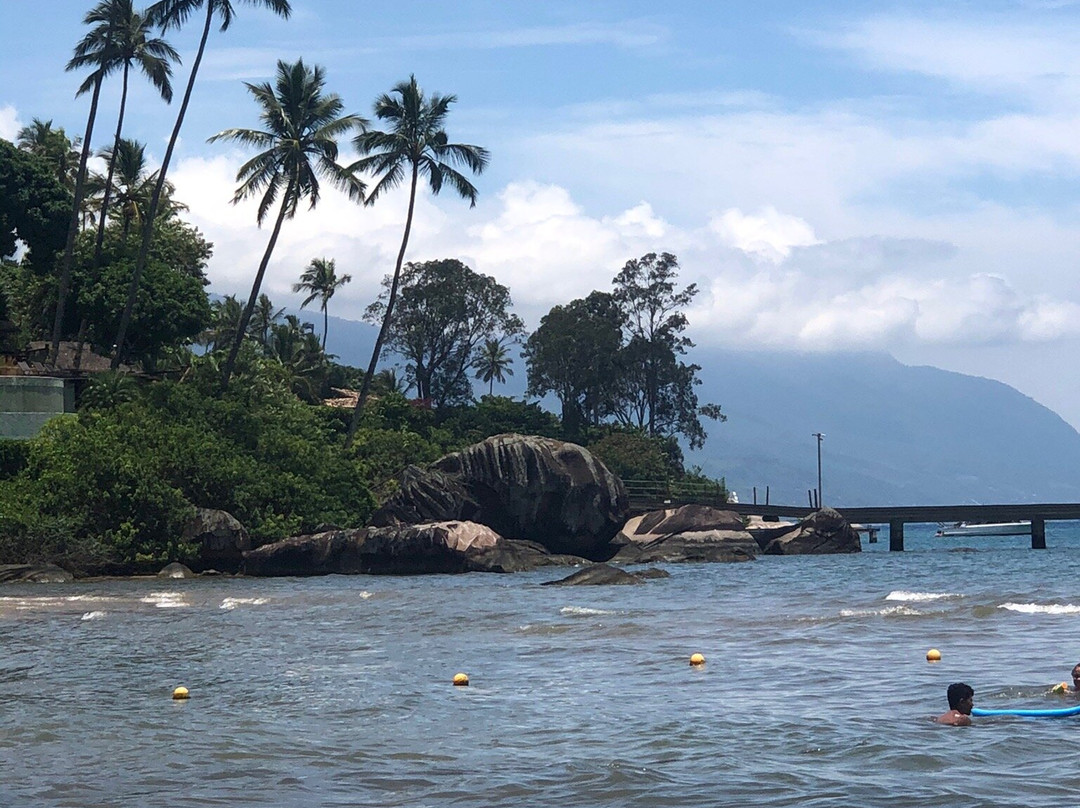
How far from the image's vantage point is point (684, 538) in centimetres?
5769

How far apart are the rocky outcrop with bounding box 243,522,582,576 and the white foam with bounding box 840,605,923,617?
63.9 ft

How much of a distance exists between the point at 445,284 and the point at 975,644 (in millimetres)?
68381

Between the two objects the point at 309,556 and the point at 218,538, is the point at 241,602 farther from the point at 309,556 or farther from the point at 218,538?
the point at 309,556

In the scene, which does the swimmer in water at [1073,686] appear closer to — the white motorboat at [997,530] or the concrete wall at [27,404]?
the concrete wall at [27,404]

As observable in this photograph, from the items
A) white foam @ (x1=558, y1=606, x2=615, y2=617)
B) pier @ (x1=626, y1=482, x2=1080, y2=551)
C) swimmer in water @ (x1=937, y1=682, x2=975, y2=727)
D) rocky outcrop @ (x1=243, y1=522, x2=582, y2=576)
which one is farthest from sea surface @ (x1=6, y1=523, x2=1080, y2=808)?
pier @ (x1=626, y1=482, x2=1080, y2=551)

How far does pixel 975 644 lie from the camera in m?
20.8

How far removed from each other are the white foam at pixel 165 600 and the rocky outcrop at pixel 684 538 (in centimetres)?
2491

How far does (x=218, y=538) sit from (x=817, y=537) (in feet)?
109

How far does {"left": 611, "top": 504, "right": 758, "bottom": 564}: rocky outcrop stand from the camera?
5609 centimetres

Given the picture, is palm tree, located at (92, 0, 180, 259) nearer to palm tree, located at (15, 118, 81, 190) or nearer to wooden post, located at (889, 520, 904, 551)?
palm tree, located at (15, 118, 81, 190)

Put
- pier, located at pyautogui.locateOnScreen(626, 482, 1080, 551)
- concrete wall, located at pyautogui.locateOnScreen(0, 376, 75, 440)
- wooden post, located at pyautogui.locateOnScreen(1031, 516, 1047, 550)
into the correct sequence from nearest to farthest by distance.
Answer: concrete wall, located at pyautogui.locateOnScreen(0, 376, 75, 440)
pier, located at pyautogui.locateOnScreen(626, 482, 1080, 551)
wooden post, located at pyautogui.locateOnScreen(1031, 516, 1047, 550)

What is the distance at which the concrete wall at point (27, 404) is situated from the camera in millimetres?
48031

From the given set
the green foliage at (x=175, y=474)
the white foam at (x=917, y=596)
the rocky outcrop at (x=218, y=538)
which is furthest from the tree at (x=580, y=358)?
the white foam at (x=917, y=596)

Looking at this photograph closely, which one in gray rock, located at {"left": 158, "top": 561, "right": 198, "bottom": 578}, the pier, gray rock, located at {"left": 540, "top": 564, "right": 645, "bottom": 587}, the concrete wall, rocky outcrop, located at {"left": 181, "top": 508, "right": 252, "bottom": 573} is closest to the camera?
gray rock, located at {"left": 540, "top": 564, "right": 645, "bottom": 587}
